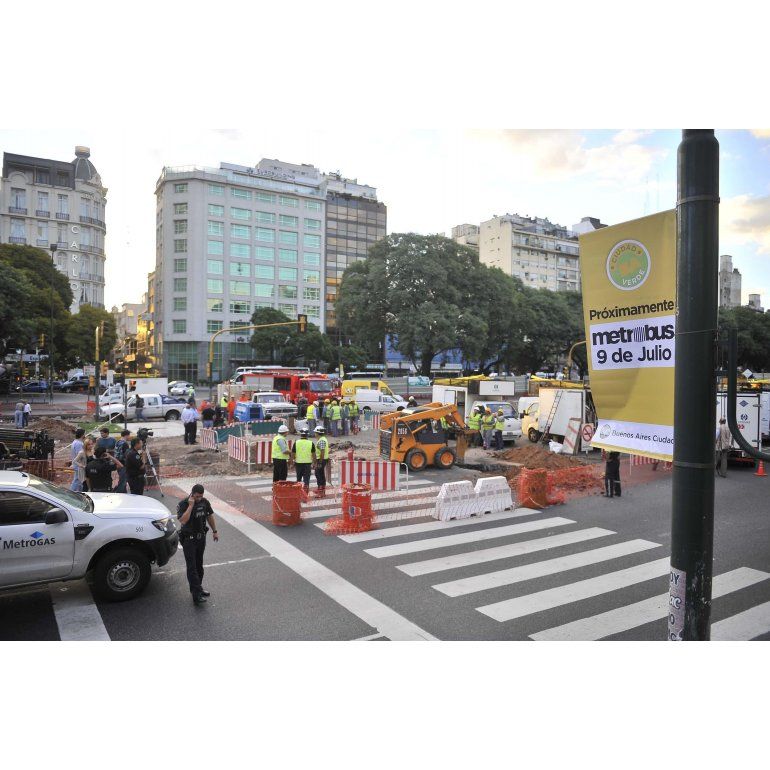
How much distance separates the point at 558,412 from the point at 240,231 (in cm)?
5871

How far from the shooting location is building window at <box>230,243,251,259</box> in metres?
72.4

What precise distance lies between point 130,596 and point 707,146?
26.6ft

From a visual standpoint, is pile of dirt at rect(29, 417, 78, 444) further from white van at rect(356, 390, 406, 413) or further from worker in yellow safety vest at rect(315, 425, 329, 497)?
white van at rect(356, 390, 406, 413)

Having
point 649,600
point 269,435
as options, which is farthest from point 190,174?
point 649,600

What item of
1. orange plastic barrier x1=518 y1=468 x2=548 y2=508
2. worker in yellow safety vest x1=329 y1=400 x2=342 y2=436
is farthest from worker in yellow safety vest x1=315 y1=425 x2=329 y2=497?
worker in yellow safety vest x1=329 y1=400 x2=342 y2=436

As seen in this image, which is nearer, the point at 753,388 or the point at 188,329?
the point at 753,388

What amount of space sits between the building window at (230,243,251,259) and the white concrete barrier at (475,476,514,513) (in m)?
65.1

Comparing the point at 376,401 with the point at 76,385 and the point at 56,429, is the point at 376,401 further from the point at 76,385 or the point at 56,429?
the point at 76,385

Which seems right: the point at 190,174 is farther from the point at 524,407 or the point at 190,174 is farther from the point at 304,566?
the point at 304,566

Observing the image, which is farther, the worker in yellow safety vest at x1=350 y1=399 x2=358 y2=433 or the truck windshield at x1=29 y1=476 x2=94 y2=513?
the worker in yellow safety vest at x1=350 y1=399 x2=358 y2=433

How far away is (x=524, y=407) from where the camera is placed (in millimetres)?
26812

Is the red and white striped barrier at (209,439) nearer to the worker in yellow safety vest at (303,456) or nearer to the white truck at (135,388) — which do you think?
the worker in yellow safety vest at (303,456)

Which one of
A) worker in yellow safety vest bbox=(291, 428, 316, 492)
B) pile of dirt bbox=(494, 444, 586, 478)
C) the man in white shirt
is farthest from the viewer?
the man in white shirt

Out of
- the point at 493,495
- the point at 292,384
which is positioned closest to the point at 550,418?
the point at 493,495
